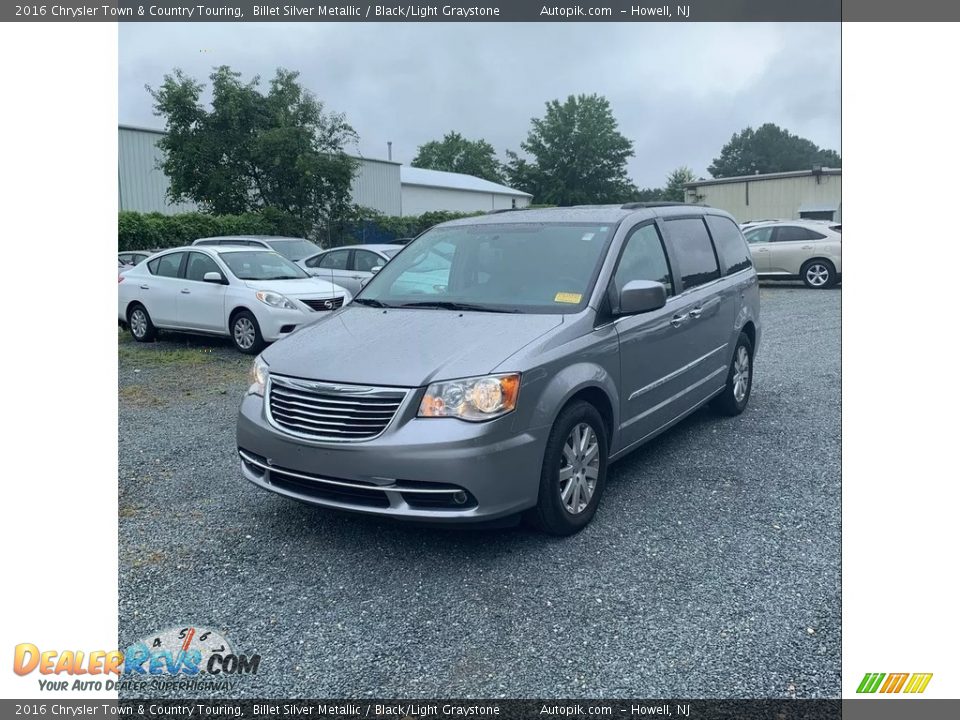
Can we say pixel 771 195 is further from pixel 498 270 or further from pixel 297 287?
pixel 498 270

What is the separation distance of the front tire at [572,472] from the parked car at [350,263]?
30.4 ft

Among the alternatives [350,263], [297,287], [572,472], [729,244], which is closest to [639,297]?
[572,472]

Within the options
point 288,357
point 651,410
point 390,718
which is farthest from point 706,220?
point 390,718

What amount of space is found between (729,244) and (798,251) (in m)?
13.0

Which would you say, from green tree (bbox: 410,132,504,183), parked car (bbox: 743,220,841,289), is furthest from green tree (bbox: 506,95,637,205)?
parked car (bbox: 743,220,841,289)

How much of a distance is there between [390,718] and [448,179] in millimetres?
51270

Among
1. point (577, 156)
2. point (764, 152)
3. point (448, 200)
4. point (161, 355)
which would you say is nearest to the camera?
point (161, 355)

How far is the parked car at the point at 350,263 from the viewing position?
1358cm

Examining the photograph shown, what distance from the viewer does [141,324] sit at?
12.3m

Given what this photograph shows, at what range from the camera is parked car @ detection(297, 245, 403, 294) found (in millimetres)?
13578

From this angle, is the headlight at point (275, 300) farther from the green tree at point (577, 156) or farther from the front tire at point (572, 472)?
the green tree at point (577, 156)

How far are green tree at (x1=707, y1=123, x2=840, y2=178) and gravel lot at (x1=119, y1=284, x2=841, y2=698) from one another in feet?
323
